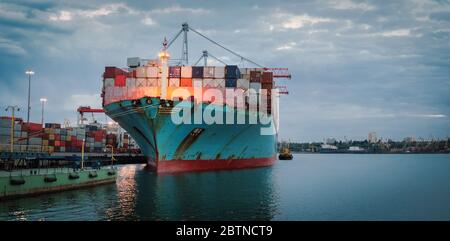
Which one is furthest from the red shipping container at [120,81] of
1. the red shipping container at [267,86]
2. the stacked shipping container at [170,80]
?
the red shipping container at [267,86]

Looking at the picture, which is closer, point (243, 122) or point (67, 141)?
point (243, 122)

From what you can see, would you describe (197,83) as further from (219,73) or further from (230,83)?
(230,83)

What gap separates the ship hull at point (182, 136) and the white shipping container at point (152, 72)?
24.1 feet

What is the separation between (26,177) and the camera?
93.8 ft

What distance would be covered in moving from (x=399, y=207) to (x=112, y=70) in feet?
137

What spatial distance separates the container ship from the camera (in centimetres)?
4266

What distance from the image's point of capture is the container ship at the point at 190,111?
42656 mm

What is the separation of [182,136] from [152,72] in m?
13.7

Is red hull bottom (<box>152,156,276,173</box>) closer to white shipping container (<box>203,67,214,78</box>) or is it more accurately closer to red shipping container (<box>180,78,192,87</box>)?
red shipping container (<box>180,78,192,87</box>)

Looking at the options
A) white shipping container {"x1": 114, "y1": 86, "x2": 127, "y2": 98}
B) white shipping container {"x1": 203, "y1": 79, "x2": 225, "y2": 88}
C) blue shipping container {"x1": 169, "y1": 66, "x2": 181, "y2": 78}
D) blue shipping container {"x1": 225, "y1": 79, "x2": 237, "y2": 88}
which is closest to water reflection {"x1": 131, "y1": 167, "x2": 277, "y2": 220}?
white shipping container {"x1": 203, "y1": 79, "x2": 225, "y2": 88}

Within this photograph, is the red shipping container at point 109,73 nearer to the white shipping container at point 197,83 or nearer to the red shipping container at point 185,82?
the red shipping container at point 185,82

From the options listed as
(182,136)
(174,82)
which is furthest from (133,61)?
(182,136)
